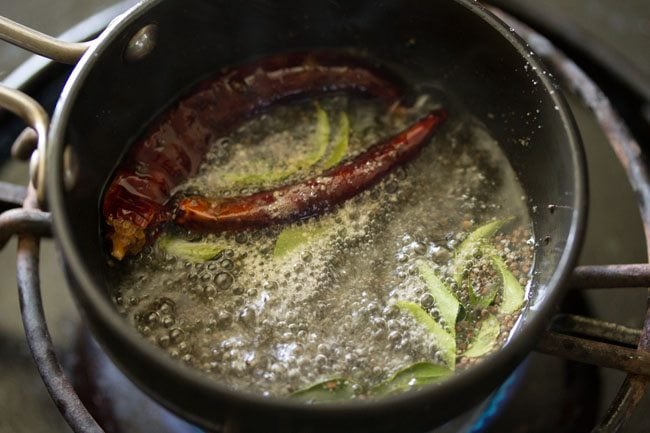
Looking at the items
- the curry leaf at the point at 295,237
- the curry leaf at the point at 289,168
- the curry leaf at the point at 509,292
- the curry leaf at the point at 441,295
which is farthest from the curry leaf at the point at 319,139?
the curry leaf at the point at 509,292

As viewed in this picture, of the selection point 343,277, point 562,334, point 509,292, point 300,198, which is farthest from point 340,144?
point 562,334

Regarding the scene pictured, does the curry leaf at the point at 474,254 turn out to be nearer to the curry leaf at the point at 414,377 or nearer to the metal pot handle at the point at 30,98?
the curry leaf at the point at 414,377

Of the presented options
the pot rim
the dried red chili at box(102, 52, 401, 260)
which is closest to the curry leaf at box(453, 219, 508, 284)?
the pot rim

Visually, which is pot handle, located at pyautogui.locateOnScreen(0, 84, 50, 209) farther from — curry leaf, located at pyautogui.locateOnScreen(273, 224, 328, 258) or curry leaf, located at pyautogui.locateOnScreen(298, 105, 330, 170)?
curry leaf, located at pyautogui.locateOnScreen(298, 105, 330, 170)

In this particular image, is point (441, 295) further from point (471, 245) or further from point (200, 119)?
point (200, 119)

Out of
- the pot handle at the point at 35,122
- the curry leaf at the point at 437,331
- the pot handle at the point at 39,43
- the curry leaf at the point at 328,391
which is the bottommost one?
the curry leaf at the point at 328,391

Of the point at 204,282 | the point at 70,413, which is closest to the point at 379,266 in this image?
the point at 204,282

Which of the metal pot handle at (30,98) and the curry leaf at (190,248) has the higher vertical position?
the metal pot handle at (30,98)

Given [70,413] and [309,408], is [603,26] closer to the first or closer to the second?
[309,408]
